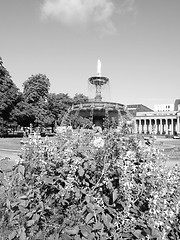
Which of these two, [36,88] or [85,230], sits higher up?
[36,88]

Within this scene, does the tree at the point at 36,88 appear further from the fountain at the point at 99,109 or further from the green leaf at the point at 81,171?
the green leaf at the point at 81,171

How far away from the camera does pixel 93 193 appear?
3.11 m

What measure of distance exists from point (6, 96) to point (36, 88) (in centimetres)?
1581

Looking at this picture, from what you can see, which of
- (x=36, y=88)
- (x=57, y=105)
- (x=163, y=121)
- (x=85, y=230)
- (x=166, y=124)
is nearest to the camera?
(x=85, y=230)

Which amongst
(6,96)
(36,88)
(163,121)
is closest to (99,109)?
(6,96)

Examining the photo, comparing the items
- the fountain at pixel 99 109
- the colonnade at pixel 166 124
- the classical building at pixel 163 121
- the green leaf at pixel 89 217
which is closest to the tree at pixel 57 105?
the fountain at pixel 99 109

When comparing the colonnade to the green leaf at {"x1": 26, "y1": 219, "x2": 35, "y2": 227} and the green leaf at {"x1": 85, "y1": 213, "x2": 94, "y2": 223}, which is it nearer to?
the green leaf at {"x1": 85, "y1": 213, "x2": 94, "y2": 223}

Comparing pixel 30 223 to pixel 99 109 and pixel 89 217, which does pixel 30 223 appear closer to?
pixel 89 217

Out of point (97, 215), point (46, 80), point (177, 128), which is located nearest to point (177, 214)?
point (97, 215)

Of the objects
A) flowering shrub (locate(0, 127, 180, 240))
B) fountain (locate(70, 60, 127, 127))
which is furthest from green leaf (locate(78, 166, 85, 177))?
fountain (locate(70, 60, 127, 127))

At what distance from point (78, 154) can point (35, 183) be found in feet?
2.47

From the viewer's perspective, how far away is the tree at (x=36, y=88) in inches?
2240

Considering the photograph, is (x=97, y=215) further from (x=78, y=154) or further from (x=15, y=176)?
(x=15, y=176)

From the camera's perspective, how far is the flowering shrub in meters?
2.87
